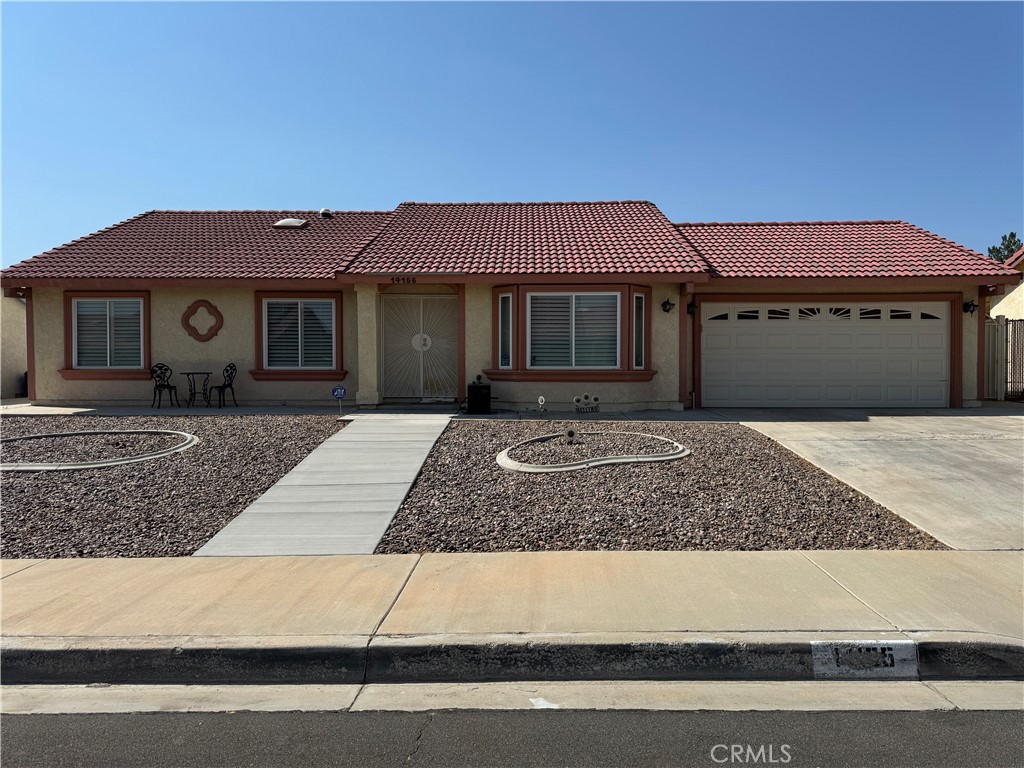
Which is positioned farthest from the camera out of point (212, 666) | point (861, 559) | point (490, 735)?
point (861, 559)

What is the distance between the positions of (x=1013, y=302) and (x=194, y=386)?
2292cm

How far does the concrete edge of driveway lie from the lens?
4141 millimetres

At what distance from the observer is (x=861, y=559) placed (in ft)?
19.1

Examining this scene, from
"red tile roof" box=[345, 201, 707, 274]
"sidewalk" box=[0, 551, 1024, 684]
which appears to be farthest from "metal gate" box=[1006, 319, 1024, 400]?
"sidewalk" box=[0, 551, 1024, 684]

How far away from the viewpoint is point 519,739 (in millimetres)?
3488

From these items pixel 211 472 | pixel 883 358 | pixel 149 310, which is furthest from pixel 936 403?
Answer: pixel 149 310

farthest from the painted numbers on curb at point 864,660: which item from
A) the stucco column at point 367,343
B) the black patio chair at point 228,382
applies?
the black patio chair at point 228,382

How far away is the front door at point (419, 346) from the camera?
52.3ft

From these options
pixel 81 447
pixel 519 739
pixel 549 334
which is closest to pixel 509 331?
pixel 549 334

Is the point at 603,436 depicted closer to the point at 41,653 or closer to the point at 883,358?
the point at 41,653

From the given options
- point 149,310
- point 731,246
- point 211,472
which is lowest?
point 211,472

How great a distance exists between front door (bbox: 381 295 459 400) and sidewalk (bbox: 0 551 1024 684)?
10.3m

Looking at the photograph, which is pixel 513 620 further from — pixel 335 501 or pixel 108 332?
pixel 108 332

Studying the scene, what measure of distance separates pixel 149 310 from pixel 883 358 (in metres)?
16.2
